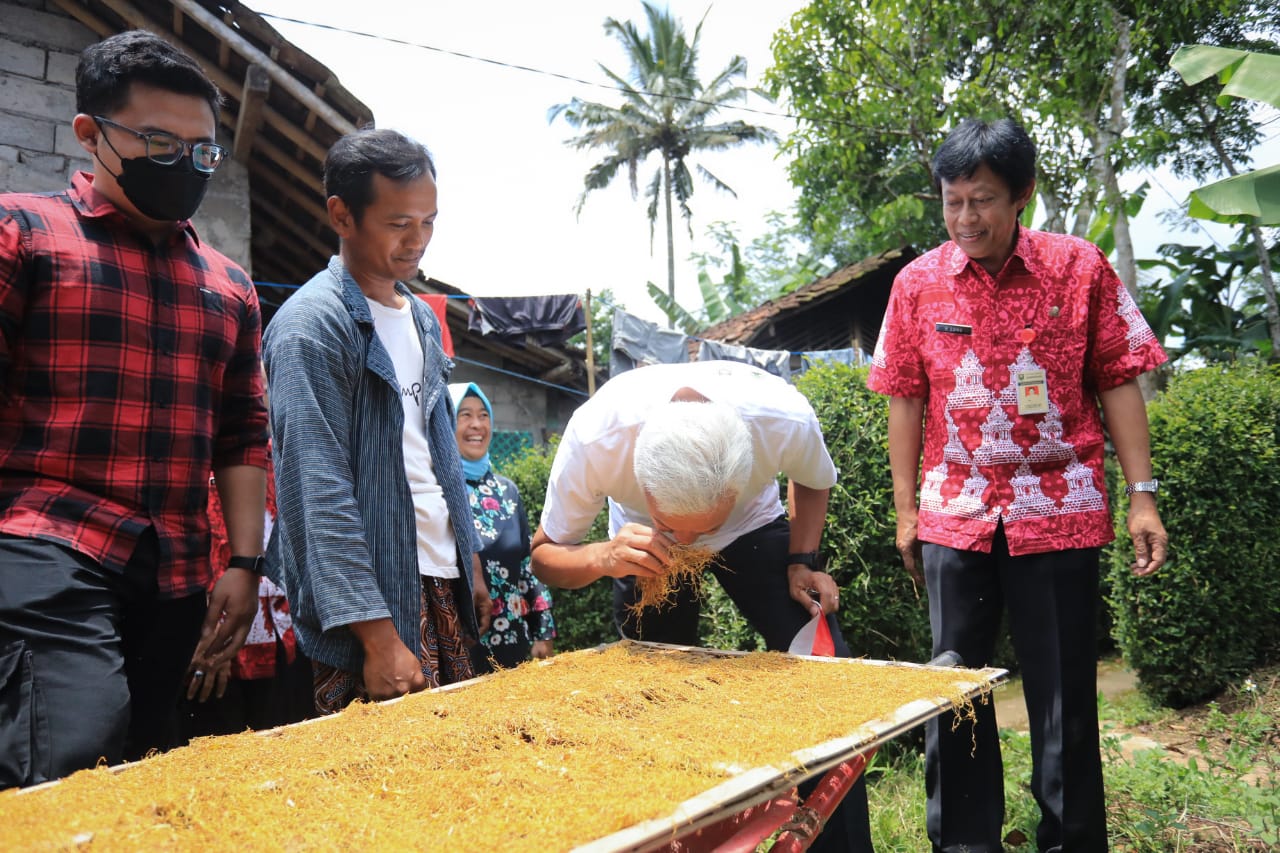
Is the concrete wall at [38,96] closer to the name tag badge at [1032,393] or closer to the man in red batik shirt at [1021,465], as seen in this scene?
the man in red batik shirt at [1021,465]

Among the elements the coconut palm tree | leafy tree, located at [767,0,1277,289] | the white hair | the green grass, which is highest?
the coconut palm tree

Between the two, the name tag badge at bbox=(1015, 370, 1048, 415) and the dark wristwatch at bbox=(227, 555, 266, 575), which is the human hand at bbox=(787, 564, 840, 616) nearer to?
the name tag badge at bbox=(1015, 370, 1048, 415)

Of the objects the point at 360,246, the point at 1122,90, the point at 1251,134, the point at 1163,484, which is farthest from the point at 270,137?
the point at 1251,134

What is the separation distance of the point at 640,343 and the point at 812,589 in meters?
8.72

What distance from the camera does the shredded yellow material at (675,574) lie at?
7.56 feet

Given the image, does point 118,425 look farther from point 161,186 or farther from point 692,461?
point 692,461

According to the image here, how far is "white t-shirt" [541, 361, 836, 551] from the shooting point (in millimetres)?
2484

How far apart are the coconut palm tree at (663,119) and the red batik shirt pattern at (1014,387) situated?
2471 centimetres

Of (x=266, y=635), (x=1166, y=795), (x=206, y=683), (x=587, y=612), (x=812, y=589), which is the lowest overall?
(x=1166, y=795)

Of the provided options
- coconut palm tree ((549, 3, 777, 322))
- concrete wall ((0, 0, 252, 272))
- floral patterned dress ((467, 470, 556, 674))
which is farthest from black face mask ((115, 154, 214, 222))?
coconut palm tree ((549, 3, 777, 322))

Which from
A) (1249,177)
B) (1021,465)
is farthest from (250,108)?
(1249,177)

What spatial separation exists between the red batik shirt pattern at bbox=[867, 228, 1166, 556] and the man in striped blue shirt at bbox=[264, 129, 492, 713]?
1.40 meters

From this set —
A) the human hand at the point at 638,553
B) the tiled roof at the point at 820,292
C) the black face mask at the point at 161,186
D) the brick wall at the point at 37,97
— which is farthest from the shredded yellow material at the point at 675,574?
the tiled roof at the point at 820,292

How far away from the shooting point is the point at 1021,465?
2.53 metres
